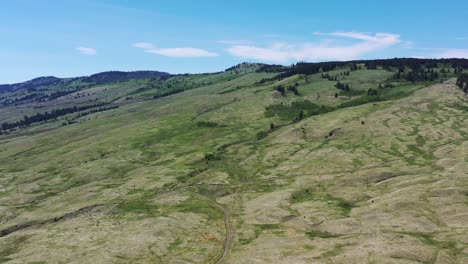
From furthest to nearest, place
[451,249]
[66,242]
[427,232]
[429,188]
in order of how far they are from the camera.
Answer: [429,188] < [66,242] < [427,232] < [451,249]

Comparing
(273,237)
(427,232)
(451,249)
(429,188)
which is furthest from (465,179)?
(273,237)

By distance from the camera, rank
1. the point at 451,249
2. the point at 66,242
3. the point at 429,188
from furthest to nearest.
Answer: the point at 429,188 → the point at 66,242 → the point at 451,249

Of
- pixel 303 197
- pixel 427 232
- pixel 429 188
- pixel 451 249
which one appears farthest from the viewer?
pixel 303 197

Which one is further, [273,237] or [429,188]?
[429,188]

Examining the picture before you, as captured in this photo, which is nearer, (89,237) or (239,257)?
(239,257)

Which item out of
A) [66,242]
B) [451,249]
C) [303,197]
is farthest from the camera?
[303,197]

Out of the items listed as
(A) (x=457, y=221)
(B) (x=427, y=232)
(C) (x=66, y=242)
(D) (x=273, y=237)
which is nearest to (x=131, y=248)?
(C) (x=66, y=242)

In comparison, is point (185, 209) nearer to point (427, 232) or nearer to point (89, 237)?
point (89, 237)

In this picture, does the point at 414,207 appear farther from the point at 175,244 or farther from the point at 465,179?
the point at 175,244

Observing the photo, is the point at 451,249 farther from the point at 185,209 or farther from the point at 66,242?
the point at 66,242
